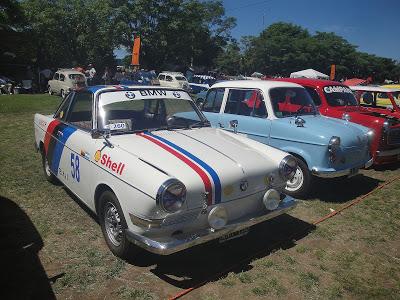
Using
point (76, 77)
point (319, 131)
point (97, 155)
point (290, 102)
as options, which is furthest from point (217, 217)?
point (76, 77)

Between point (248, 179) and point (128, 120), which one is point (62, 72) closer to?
point (128, 120)

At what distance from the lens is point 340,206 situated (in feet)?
19.3

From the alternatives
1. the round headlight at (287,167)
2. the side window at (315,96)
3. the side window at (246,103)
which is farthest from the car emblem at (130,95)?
the side window at (315,96)

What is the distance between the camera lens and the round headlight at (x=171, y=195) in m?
3.31

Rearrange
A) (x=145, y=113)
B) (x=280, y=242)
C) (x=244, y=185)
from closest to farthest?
(x=244, y=185) → (x=280, y=242) → (x=145, y=113)

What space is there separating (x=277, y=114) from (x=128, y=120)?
299 cm

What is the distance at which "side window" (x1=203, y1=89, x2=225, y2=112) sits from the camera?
7.46 meters

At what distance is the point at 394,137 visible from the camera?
7.93 m

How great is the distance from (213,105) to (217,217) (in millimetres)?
4311

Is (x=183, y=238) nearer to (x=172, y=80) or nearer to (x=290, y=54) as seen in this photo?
(x=172, y=80)

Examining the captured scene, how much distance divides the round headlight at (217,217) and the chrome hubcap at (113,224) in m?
1.02

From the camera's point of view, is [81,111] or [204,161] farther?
[81,111]

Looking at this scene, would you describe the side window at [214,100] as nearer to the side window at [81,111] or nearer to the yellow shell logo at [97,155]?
the side window at [81,111]

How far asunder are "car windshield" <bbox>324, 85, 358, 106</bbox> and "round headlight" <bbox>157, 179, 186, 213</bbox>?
227 inches
